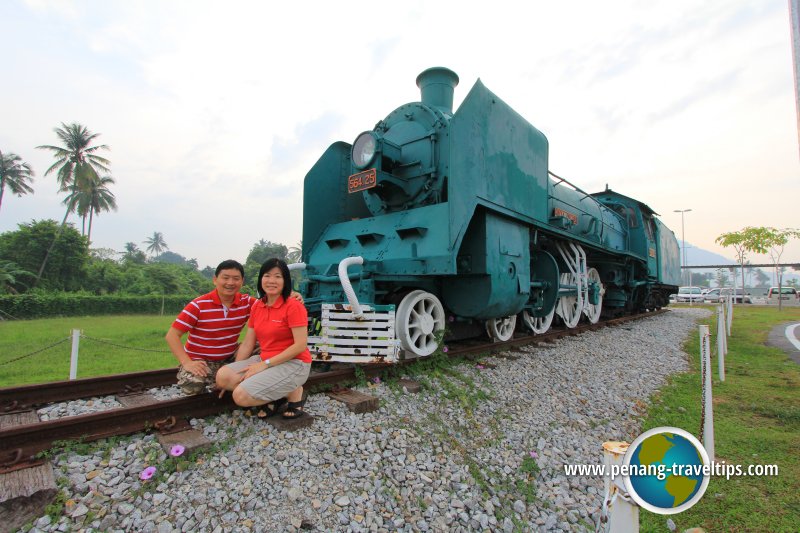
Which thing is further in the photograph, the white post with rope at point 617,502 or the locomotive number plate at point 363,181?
the locomotive number plate at point 363,181

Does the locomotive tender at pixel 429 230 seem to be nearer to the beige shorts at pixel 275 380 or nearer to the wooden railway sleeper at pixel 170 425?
the beige shorts at pixel 275 380

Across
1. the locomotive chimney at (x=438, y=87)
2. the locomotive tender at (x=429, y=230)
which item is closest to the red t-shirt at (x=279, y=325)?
the locomotive tender at (x=429, y=230)

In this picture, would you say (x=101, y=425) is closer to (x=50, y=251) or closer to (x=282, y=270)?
(x=282, y=270)

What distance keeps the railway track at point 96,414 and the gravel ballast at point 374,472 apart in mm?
132

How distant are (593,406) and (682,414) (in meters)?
0.82

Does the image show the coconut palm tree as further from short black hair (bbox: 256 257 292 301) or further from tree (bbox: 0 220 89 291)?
short black hair (bbox: 256 257 292 301)

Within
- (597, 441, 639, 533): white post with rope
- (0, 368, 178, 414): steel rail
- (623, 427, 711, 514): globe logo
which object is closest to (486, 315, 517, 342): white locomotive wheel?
(0, 368, 178, 414): steel rail

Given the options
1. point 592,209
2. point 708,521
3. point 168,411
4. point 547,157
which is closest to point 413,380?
point 168,411

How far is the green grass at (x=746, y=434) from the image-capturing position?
2.29 m

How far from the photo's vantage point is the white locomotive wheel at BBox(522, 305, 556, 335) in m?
6.96

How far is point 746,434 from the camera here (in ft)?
11.2

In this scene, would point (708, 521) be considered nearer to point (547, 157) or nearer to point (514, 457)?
point (514, 457)

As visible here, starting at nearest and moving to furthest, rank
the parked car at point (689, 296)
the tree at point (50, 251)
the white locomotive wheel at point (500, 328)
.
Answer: the white locomotive wheel at point (500, 328) < the tree at point (50, 251) < the parked car at point (689, 296)

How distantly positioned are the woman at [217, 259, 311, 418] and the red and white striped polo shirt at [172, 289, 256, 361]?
0.18 meters
